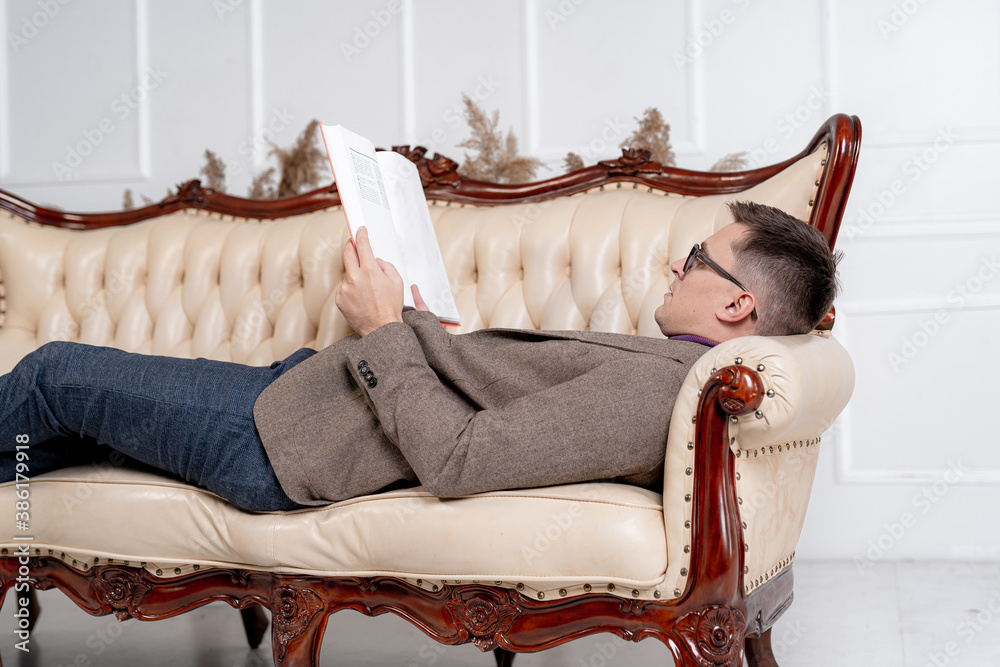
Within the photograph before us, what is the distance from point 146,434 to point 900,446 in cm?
235

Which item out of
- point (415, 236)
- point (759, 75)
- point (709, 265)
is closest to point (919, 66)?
point (759, 75)

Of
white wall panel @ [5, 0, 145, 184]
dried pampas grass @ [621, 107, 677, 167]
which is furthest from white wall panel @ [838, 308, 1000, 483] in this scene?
white wall panel @ [5, 0, 145, 184]

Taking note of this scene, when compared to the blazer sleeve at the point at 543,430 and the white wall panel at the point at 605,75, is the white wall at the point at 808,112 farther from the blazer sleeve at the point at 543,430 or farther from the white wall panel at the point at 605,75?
the blazer sleeve at the point at 543,430

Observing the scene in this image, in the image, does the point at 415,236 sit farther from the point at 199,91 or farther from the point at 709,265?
the point at 199,91

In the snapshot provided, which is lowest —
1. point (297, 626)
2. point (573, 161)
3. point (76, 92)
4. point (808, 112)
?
point (297, 626)

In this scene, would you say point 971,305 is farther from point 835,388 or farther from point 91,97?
point 91,97

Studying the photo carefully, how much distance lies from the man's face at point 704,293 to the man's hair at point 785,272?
0.09ft

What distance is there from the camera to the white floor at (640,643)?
77.2 inches

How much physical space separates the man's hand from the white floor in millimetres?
957

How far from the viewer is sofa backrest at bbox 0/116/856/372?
204 centimetres

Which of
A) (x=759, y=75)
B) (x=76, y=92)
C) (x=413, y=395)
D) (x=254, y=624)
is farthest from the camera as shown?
(x=76, y=92)

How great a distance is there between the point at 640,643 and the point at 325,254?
4.50ft

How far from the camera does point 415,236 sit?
1853 millimetres

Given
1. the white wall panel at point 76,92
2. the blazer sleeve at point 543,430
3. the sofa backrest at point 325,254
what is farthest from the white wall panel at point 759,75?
the white wall panel at point 76,92
